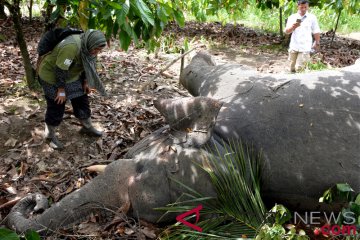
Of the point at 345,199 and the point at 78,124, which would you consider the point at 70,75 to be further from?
the point at 345,199

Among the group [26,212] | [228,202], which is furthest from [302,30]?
[26,212]

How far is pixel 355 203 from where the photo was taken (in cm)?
238

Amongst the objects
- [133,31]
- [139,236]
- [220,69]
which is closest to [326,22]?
[220,69]

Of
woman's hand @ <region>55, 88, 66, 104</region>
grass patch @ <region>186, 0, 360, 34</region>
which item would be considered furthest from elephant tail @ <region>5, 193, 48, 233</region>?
grass patch @ <region>186, 0, 360, 34</region>

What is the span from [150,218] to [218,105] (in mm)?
964

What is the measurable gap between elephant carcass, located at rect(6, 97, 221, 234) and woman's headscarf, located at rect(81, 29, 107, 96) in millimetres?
931

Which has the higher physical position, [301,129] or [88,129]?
[301,129]

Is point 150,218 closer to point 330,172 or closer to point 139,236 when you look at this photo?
point 139,236

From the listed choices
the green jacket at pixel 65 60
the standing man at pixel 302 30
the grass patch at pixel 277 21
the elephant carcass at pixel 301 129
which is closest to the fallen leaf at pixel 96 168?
the green jacket at pixel 65 60

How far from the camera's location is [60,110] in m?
3.57

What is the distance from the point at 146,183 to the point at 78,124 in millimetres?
1678

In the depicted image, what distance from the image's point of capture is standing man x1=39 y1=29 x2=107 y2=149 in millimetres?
3219

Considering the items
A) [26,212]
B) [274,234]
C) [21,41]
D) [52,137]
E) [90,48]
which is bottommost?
[26,212]

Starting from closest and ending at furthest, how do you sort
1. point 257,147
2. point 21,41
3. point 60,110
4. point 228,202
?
point 228,202, point 257,147, point 60,110, point 21,41
